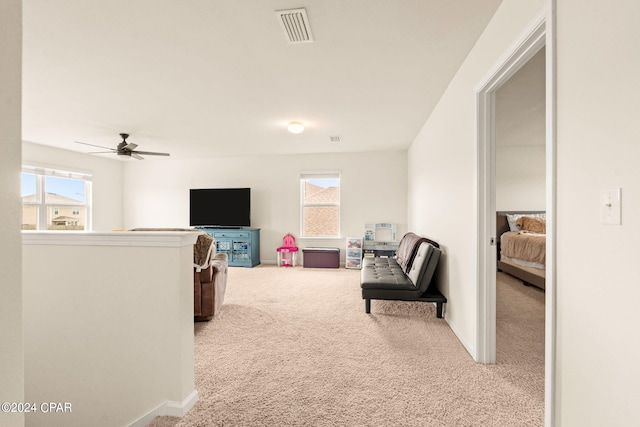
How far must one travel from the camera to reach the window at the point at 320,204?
638cm

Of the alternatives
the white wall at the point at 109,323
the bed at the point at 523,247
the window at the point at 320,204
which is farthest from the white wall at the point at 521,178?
the white wall at the point at 109,323

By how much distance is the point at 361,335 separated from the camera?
8.93 ft

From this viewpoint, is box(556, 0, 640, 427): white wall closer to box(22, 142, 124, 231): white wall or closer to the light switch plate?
the light switch plate

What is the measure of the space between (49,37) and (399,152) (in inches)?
212

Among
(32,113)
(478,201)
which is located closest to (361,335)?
(478,201)

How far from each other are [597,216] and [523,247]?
432cm

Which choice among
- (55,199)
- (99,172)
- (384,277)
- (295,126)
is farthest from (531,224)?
(55,199)

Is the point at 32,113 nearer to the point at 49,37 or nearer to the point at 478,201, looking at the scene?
the point at 49,37

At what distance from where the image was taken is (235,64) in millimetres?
2545

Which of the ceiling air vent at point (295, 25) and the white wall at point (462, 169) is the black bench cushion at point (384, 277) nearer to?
the white wall at point (462, 169)

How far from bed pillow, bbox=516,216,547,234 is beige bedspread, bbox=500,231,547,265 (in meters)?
0.33

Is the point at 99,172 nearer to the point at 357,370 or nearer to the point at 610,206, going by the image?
the point at 357,370

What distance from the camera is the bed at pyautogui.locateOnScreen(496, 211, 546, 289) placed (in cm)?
430

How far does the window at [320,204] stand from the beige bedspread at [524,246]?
310 centimetres
